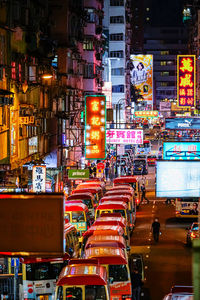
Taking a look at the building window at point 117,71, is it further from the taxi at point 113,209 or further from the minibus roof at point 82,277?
the minibus roof at point 82,277

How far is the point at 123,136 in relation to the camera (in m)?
42.3

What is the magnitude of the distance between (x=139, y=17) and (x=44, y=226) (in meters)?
192

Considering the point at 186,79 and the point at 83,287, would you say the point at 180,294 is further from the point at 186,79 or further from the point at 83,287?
the point at 186,79

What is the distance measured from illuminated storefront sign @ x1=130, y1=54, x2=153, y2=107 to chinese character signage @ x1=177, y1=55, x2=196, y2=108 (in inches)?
1754

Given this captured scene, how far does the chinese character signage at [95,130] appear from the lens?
125ft

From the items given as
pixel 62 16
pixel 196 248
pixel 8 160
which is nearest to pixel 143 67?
pixel 62 16

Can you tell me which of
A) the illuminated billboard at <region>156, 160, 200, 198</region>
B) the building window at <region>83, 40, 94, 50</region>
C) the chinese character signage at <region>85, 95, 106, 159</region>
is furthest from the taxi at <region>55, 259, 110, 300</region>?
the building window at <region>83, 40, 94, 50</region>

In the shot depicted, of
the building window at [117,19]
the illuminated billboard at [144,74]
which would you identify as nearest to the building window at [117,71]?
the building window at [117,19]

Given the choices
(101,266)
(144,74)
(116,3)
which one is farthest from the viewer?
(144,74)

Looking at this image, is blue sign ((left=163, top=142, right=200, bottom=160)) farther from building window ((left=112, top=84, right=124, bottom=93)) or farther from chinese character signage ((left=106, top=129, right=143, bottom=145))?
building window ((left=112, top=84, right=124, bottom=93))

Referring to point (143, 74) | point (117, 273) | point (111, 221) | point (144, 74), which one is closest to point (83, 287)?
point (117, 273)

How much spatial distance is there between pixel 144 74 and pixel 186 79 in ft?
152

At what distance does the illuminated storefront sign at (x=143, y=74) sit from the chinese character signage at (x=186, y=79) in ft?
146

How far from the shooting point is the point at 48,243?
32.4 feet
